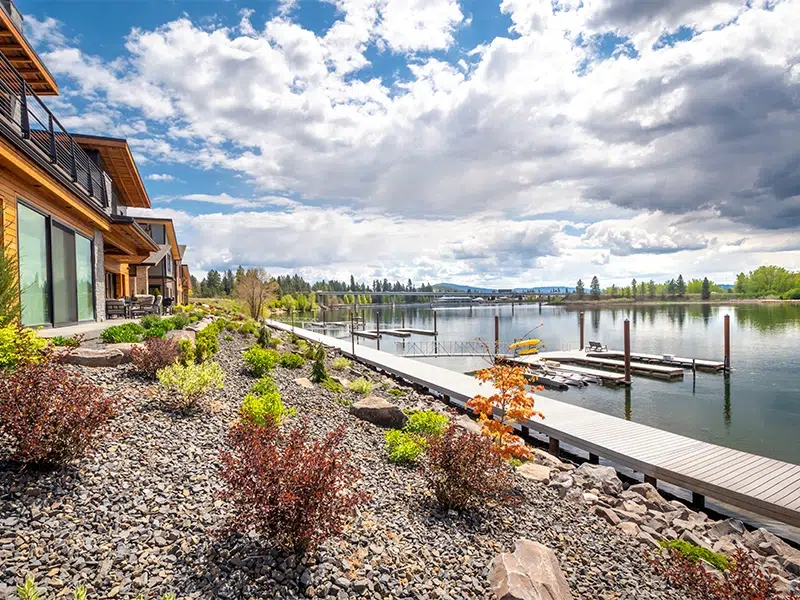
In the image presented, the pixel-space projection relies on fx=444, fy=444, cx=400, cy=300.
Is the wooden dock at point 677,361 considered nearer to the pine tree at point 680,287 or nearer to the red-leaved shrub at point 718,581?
the red-leaved shrub at point 718,581

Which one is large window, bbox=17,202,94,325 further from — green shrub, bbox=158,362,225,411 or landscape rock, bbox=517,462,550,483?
landscape rock, bbox=517,462,550,483

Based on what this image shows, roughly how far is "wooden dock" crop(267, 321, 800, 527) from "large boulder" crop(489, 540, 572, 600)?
428 centimetres

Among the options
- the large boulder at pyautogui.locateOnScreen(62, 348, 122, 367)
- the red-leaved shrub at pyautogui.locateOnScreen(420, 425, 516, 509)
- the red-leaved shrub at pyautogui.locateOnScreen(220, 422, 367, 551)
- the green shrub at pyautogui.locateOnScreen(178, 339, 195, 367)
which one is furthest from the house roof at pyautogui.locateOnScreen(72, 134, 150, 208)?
the red-leaved shrub at pyautogui.locateOnScreen(420, 425, 516, 509)

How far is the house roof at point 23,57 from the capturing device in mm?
10720

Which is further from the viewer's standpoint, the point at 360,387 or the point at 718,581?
the point at 360,387

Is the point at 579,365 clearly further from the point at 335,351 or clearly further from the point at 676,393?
the point at 335,351

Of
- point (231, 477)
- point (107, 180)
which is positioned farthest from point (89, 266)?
point (231, 477)

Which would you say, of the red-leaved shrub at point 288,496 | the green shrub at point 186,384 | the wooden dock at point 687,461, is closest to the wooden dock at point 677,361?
the wooden dock at point 687,461

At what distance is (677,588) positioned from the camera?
448cm

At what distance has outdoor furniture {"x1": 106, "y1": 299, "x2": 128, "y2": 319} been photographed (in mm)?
15827

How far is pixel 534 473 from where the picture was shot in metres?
7.59

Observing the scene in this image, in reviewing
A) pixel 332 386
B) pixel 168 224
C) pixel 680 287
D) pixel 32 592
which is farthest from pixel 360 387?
pixel 680 287

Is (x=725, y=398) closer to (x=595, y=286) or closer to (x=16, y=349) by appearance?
(x=16, y=349)

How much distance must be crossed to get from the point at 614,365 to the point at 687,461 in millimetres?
18101
